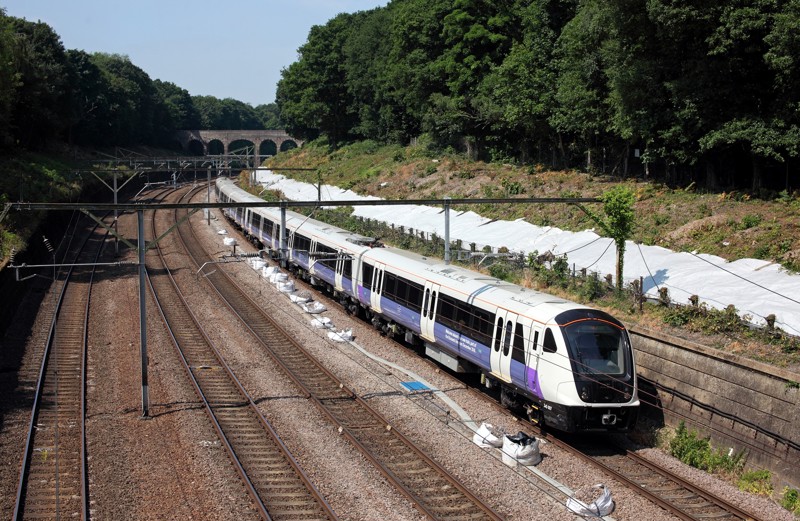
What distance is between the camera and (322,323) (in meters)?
24.5

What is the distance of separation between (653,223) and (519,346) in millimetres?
13893

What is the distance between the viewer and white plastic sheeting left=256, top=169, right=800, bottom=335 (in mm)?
16891

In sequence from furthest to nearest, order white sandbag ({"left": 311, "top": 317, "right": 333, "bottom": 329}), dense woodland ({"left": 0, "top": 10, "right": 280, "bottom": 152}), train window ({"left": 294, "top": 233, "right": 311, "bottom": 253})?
dense woodland ({"left": 0, "top": 10, "right": 280, "bottom": 152}) → train window ({"left": 294, "top": 233, "right": 311, "bottom": 253}) → white sandbag ({"left": 311, "top": 317, "right": 333, "bottom": 329})

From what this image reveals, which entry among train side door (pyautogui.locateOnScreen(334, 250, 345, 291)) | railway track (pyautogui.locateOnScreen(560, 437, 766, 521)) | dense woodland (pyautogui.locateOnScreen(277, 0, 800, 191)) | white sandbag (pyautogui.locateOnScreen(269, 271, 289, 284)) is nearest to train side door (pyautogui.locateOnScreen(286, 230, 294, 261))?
white sandbag (pyautogui.locateOnScreen(269, 271, 289, 284))

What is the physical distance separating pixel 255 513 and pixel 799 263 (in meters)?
15.6

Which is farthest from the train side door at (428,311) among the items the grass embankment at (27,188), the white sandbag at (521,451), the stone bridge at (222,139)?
the stone bridge at (222,139)

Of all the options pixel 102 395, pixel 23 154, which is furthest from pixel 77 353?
pixel 23 154

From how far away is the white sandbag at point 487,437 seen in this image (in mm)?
14336

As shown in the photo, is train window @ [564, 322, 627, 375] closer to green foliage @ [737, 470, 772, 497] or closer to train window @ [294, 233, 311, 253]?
green foliage @ [737, 470, 772, 497]

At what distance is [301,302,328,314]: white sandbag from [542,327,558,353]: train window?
13433mm

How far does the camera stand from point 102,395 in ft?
58.1

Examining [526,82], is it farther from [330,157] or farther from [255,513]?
[330,157]

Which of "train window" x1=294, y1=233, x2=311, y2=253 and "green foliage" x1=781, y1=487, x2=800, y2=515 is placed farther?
"train window" x1=294, y1=233, x2=311, y2=253

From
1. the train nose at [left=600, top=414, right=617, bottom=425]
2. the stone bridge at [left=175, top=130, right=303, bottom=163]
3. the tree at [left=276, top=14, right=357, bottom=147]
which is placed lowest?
the train nose at [left=600, top=414, right=617, bottom=425]
